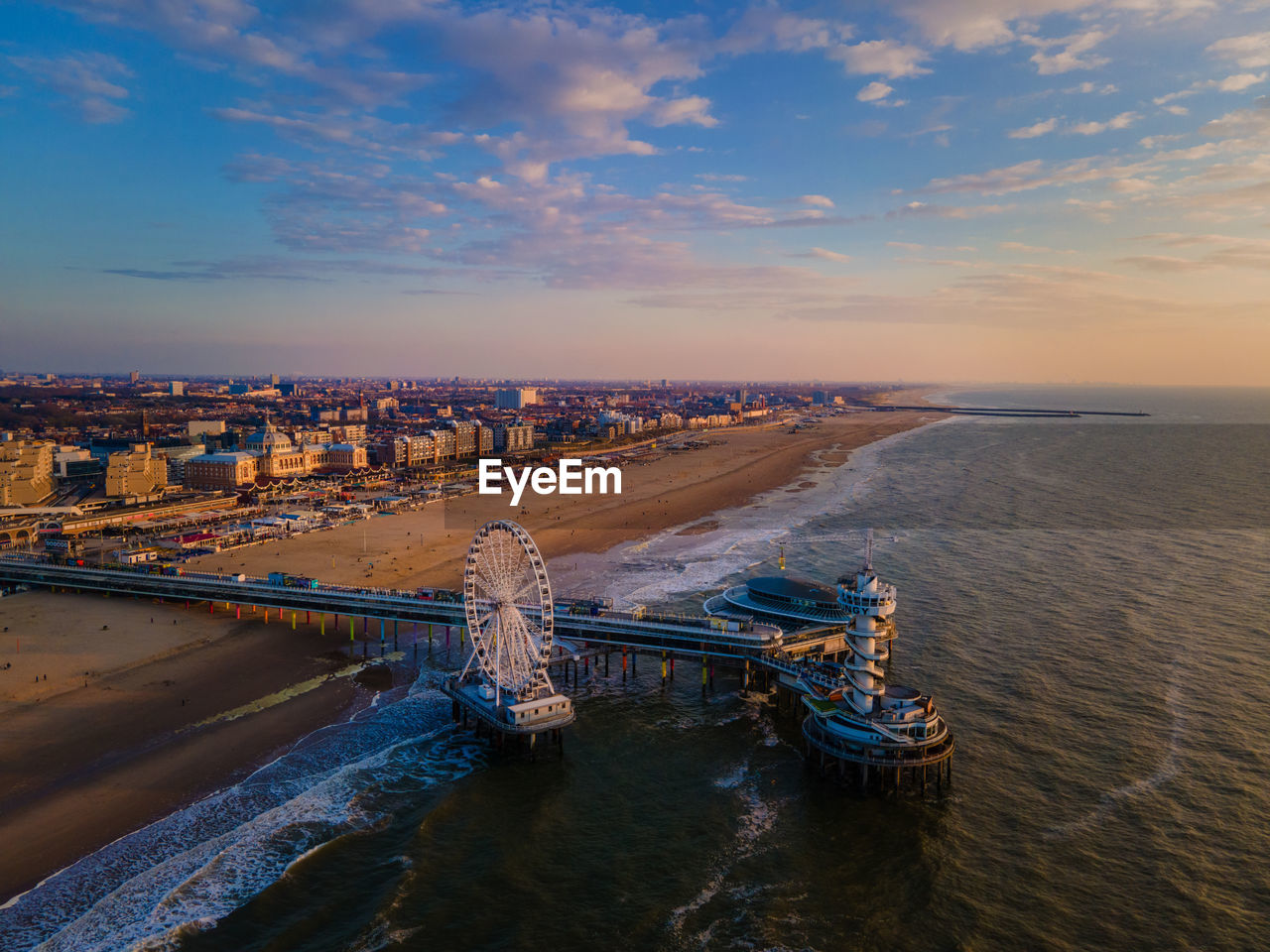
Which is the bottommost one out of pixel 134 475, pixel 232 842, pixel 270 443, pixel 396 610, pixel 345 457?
pixel 232 842

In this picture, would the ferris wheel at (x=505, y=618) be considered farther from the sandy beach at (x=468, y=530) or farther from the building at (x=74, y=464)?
the building at (x=74, y=464)

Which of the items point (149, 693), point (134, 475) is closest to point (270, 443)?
point (134, 475)

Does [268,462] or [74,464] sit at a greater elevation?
[268,462]

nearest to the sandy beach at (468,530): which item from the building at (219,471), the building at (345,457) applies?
the building at (219,471)

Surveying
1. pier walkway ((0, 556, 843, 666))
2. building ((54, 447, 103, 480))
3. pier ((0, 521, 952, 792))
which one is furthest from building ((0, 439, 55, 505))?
pier ((0, 521, 952, 792))

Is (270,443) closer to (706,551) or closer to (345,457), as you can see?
(345,457)

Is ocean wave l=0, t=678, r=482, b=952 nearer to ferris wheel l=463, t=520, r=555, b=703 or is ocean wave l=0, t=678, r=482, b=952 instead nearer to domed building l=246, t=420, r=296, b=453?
ferris wheel l=463, t=520, r=555, b=703
